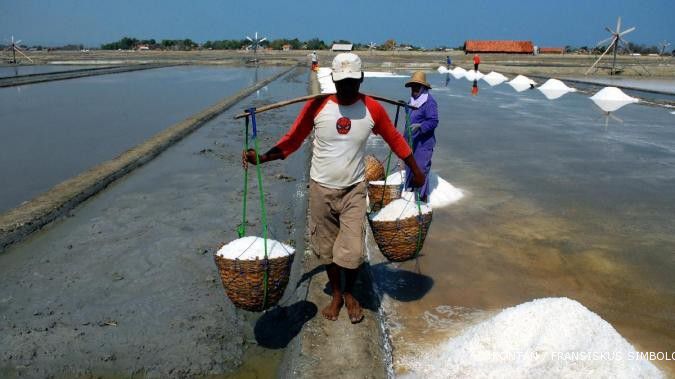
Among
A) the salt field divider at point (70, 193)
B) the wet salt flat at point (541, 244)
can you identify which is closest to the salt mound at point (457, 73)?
the wet salt flat at point (541, 244)

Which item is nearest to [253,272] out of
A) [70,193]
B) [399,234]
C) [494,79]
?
[399,234]

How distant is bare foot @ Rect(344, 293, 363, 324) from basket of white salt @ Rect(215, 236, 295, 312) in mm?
538

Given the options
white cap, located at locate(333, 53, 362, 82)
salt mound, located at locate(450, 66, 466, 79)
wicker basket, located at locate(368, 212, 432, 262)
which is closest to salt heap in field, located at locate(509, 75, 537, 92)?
salt mound, located at locate(450, 66, 466, 79)

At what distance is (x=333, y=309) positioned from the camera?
3.20 m

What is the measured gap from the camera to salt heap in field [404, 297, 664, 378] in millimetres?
2523

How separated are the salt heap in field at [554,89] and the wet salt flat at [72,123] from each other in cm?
1198

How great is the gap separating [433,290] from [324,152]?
1.47 metres

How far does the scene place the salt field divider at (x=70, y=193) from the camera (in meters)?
4.74

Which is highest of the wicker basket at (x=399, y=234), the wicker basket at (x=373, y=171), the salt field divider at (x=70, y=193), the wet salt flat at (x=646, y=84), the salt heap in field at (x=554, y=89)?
the wet salt flat at (x=646, y=84)

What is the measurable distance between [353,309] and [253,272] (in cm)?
79

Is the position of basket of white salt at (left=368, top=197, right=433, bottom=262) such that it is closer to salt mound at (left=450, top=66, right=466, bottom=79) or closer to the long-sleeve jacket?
the long-sleeve jacket

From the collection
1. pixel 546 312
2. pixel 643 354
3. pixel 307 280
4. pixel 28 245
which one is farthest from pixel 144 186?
pixel 643 354

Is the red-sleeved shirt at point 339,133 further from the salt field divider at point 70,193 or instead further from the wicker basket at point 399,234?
the salt field divider at point 70,193

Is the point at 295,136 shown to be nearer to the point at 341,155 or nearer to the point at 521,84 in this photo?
the point at 341,155
